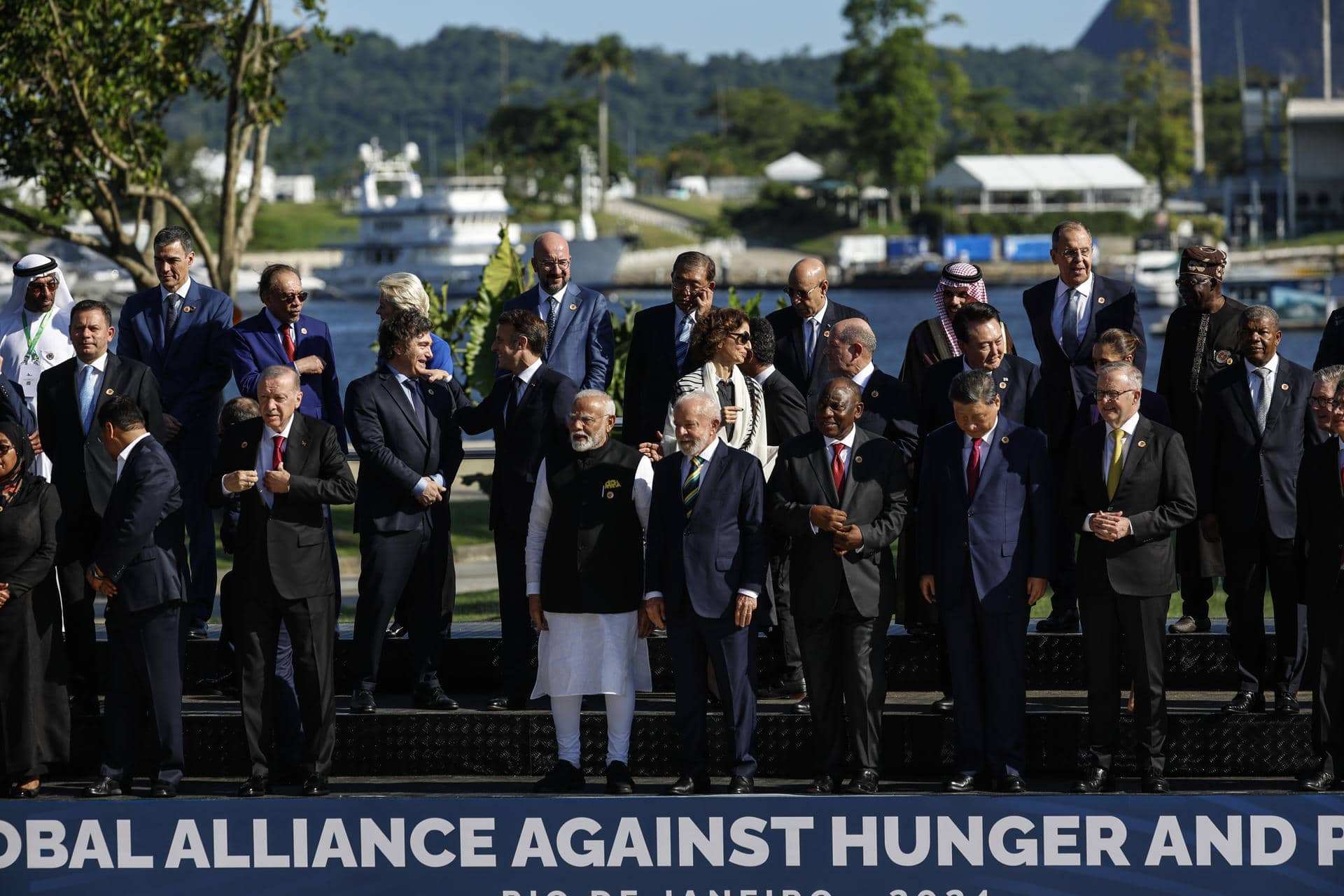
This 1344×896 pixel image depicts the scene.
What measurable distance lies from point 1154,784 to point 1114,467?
1208 mm

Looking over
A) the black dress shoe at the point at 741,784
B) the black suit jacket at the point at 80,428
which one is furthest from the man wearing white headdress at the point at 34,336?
the black dress shoe at the point at 741,784

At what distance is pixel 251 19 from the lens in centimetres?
1680

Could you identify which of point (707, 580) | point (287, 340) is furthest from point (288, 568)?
point (707, 580)

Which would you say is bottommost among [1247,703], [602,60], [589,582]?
[1247,703]

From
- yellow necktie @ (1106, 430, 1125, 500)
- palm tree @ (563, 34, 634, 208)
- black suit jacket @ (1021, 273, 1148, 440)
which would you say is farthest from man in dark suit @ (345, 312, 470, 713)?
palm tree @ (563, 34, 634, 208)

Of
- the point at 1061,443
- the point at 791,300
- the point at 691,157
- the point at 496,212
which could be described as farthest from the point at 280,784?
the point at 691,157

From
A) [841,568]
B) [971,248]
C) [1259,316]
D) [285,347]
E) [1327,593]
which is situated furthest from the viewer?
[971,248]

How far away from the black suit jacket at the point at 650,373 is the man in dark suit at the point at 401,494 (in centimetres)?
81

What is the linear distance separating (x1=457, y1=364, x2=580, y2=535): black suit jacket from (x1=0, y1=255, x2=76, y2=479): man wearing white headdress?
6.37 ft

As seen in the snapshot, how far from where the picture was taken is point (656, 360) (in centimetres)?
730

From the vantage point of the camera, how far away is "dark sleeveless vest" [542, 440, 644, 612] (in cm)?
646

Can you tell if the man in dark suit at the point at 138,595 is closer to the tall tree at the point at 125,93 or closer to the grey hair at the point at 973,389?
the grey hair at the point at 973,389

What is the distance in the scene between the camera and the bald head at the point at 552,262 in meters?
7.32

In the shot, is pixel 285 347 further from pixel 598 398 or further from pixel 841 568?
pixel 841 568
